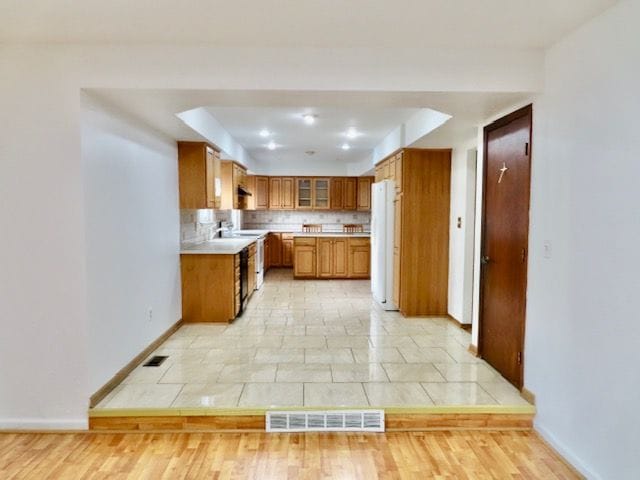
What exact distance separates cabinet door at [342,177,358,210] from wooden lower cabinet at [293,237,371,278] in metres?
1.42

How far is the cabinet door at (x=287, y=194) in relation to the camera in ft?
29.6

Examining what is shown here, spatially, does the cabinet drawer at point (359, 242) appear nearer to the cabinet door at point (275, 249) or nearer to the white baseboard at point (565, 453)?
the cabinet door at point (275, 249)

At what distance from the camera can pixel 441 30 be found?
2.38m

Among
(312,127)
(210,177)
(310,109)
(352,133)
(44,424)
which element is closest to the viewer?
(44,424)

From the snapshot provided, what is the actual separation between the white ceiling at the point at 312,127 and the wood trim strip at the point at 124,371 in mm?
2457

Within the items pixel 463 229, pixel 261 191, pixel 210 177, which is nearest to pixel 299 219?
pixel 261 191

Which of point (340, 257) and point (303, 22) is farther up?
point (303, 22)

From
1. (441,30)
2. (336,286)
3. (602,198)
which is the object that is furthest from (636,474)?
(336,286)

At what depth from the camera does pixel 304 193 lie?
29.9ft

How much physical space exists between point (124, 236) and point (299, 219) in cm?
643

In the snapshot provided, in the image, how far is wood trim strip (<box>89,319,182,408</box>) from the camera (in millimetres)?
2771

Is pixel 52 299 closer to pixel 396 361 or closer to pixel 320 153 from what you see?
pixel 396 361

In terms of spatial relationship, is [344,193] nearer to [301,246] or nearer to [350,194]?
[350,194]

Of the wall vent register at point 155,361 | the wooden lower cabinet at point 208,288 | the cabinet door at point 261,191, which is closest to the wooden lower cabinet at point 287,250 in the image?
the cabinet door at point 261,191
